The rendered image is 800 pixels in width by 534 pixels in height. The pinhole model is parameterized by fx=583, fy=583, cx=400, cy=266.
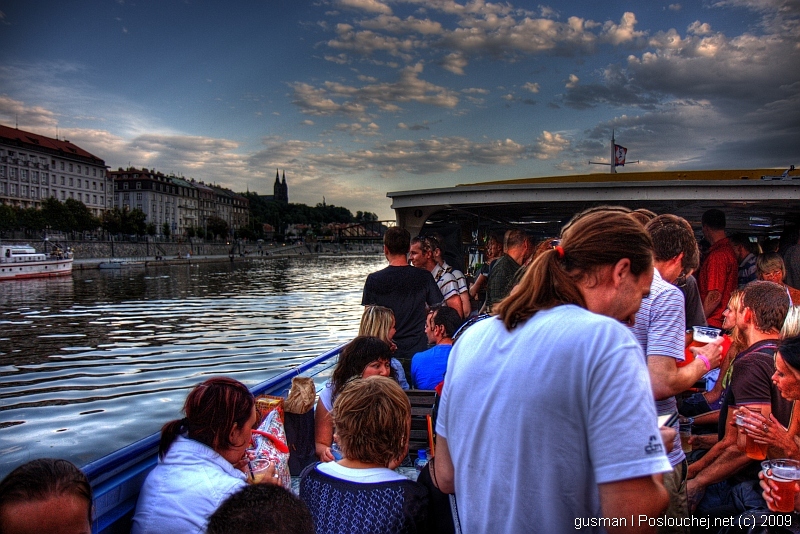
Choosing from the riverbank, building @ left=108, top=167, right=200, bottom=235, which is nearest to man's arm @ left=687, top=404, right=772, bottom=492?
the riverbank

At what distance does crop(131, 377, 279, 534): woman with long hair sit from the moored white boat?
5387 cm

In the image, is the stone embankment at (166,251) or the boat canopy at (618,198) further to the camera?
the stone embankment at (166,251)

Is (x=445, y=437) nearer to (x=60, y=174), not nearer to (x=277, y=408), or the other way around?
(x=277, y=408)

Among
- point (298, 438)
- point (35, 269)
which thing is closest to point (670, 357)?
point (298, 438)

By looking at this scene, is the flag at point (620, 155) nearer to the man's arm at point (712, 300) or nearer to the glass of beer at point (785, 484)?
the man's arm at point (712, 300)

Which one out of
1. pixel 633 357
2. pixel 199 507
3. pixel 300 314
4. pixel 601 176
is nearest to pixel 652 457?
pixel 633 357

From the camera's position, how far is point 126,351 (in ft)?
59.2

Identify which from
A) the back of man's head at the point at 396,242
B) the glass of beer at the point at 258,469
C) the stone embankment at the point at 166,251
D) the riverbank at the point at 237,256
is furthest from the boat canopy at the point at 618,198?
the stone embankment at the point at 166,251

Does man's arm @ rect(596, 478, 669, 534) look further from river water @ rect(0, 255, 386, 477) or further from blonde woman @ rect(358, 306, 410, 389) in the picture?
river water @ rect(0, 255, 386, 477)

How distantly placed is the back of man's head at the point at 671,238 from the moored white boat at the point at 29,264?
5491 centimetres

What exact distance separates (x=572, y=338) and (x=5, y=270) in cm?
5583

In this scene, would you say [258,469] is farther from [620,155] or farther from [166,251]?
[166,251]

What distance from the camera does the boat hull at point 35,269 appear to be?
155 ft

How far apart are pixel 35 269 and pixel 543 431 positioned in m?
57.8
